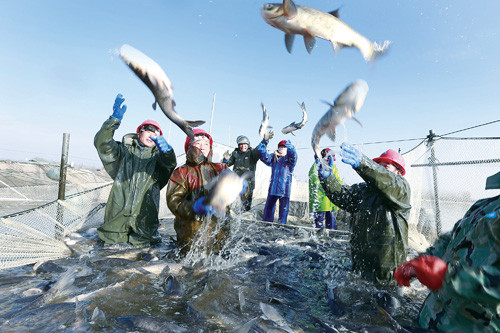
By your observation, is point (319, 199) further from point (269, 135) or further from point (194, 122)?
point (194, 122)

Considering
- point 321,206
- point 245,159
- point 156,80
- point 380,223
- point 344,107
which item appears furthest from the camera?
point 245,159

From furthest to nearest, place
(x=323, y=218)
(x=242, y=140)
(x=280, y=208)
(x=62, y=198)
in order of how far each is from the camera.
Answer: (x=242, y=140) → (x=280, y=208) → (x=323, y=218) → (x=62, y=198)

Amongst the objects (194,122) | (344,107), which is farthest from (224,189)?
(344,107)

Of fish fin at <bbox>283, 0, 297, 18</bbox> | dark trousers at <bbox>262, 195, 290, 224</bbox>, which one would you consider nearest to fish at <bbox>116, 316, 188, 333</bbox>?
Answer: fish fin at <bbox>283, 0, 297, 18</bbox>

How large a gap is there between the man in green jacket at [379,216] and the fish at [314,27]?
970 mm

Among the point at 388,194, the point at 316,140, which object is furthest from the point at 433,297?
the point at 316,140

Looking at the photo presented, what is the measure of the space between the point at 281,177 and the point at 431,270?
5339mm

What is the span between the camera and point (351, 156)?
2844mm

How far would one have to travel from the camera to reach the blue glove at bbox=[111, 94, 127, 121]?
4.25 metres

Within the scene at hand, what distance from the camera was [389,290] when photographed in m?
3.00

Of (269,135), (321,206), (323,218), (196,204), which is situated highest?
(269,135)

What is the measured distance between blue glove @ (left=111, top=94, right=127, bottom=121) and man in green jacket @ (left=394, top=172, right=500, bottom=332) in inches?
160

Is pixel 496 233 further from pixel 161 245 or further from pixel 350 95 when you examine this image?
pixel 161 245

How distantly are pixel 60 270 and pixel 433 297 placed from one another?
3.56 meters
